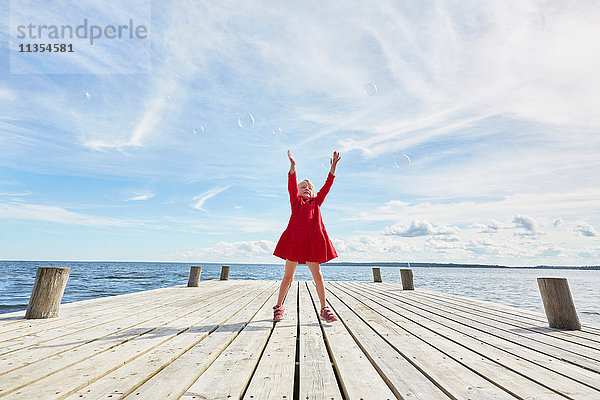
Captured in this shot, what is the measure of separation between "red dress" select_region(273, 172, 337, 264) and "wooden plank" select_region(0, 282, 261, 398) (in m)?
1.56

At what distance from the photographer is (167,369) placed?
227 cm

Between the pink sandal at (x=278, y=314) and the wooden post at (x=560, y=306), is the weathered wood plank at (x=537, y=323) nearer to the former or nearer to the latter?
the wooden post at (x=560, y=306)

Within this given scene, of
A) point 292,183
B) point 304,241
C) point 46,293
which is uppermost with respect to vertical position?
point 292,183

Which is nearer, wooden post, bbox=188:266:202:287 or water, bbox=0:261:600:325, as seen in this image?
→ wooden post, bbox=188:266:202:287

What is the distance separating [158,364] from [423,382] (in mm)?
1835

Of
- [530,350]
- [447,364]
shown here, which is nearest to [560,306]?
[530,350]

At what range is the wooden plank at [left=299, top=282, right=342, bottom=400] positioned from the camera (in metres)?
1.89

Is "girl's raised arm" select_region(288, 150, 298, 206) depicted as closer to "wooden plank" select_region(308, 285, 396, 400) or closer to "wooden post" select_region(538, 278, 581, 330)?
"wooden plank" select_region(308, 285, 396, 400)

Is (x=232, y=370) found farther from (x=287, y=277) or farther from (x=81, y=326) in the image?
(x=81, y=326)

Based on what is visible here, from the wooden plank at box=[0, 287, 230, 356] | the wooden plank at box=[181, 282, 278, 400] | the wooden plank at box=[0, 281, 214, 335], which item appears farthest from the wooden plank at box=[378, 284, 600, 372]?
the wooden plank at box=[0, 281, 214, 335]

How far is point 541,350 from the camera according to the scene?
302 centimetres

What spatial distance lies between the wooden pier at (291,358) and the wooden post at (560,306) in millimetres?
171

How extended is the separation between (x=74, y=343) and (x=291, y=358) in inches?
81.1

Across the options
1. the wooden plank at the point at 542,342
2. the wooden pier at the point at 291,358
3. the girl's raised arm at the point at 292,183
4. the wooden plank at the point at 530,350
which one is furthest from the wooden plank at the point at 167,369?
the wooden plank at the point at 542,342
